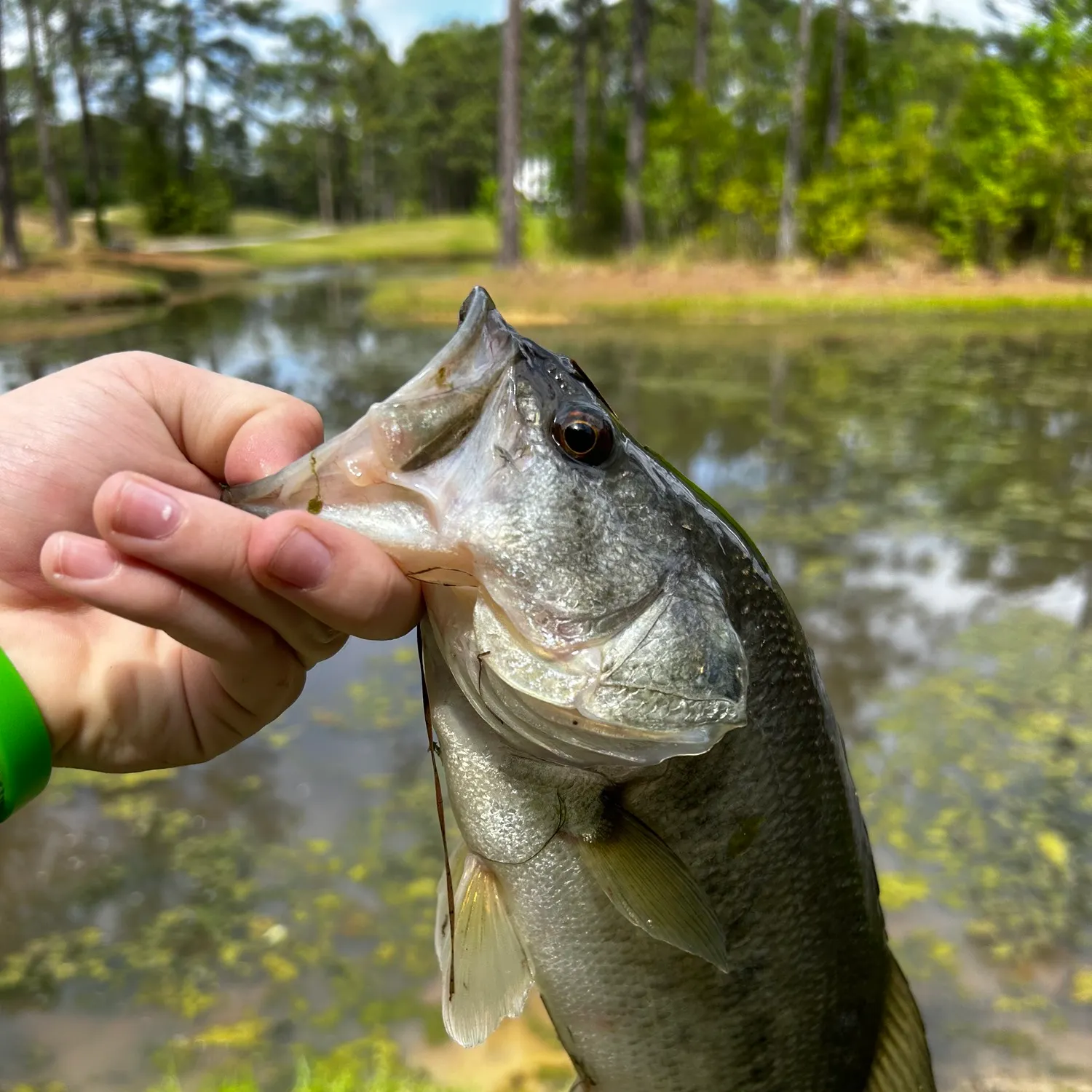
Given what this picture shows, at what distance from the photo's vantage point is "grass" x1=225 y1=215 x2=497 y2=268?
35688 mm

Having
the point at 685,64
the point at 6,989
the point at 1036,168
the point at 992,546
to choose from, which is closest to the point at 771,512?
the point at 992,546

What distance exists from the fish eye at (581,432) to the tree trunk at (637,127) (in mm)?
22432

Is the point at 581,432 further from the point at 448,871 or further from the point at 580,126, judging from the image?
the point at 580,126

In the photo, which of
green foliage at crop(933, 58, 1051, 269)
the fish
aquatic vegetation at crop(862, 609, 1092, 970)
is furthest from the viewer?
green foliage at crop(933, 58, 1051, 269)

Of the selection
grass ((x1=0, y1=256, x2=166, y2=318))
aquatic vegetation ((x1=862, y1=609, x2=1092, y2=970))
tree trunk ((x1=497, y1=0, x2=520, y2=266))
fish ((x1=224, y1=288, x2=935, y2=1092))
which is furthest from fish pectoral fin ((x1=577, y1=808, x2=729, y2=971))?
tree trunk ((x1=497, y1=0, x2=520, y2=266))

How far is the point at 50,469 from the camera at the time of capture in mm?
1604

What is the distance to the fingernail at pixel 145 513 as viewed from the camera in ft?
3.63

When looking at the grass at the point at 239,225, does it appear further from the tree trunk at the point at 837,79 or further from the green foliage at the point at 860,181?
the green foliage at the point at 860,181

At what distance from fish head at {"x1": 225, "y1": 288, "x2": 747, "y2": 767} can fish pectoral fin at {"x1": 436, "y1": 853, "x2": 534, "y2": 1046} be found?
0.31 m

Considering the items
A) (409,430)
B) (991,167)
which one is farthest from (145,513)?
(991,167)

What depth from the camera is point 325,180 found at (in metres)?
55.8

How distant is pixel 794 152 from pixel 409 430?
22655mm

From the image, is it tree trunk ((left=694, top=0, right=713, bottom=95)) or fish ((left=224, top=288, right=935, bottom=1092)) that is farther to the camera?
tree trunk ((left=694, top=0, right=713, bottom=95))

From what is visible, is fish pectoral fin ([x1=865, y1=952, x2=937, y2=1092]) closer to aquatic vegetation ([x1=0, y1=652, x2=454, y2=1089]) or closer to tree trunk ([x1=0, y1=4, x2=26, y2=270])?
aquatic vegetation ([x1=0, y1=652, x2=454, y2=1089])
